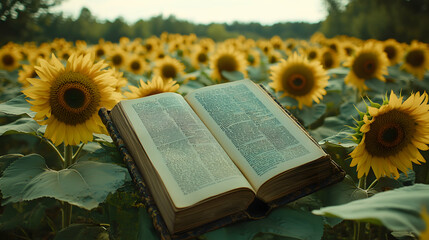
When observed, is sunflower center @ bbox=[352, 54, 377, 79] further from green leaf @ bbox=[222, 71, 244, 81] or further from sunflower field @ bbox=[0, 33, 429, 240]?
green leaf @ bbox=[222, 71, 244, 81]

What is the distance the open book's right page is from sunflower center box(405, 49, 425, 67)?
2.41m

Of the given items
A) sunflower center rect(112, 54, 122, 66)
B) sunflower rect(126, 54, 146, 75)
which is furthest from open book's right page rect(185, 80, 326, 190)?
sunflower center rect(112, 54, 122, 66)

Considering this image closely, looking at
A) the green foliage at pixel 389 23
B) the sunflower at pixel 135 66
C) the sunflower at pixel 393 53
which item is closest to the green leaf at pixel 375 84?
the sunflower at pixel 393 53

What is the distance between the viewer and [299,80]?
7.13 feet

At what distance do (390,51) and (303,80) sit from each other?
1.94 m

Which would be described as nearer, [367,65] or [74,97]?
[74,97]

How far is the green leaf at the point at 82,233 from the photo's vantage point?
47.5 inches

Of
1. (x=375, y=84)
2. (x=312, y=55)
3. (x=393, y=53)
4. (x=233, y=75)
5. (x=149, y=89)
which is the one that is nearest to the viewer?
(x=149, y=89)

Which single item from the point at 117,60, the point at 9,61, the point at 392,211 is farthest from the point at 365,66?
the point at 9,61

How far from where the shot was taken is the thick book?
0.97m

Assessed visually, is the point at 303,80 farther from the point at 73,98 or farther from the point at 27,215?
the point at 27,215

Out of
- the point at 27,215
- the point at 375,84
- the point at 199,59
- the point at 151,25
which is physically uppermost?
the point at 375,84

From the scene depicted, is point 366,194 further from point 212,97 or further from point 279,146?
point 212,97

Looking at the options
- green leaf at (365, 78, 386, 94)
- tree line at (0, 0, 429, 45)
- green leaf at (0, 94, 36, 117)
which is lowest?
tree line at (0, 0, 429, 45)
